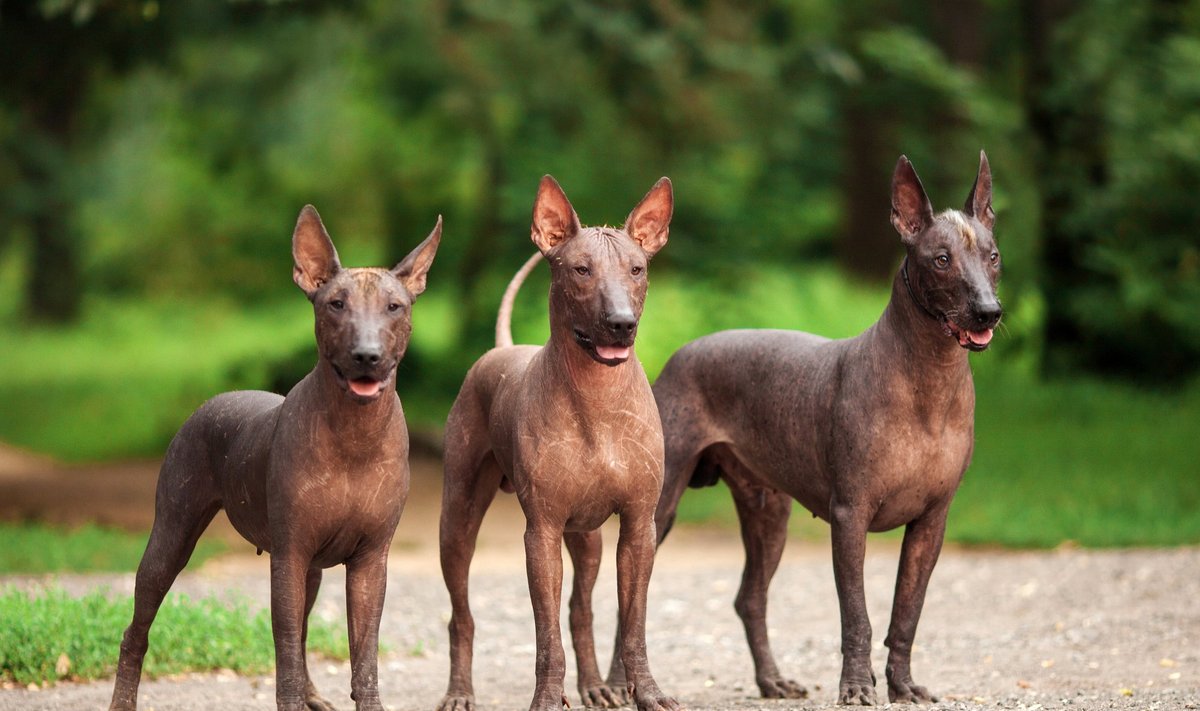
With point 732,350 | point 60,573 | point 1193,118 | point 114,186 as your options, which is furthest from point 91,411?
point 732,350

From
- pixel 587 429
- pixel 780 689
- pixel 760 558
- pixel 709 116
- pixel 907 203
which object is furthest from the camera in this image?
pixel 709 116

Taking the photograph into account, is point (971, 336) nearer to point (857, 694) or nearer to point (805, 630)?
point (857, 694)

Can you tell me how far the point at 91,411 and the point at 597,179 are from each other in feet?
29.1

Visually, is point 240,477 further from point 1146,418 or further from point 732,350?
point 1146,418

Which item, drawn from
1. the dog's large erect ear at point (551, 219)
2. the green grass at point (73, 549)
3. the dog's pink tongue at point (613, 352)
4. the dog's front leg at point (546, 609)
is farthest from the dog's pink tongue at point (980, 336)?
the green grass at point (73, 549)

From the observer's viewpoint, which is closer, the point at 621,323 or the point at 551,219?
the point at 621,323

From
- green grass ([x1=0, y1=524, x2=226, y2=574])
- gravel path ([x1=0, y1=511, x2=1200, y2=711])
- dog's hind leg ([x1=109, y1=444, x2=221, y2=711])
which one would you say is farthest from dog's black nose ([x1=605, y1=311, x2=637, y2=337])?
green grass ([x1=0, y1=524, x2=226, y2=574])

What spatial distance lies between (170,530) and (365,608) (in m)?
1.13

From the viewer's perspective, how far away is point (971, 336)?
7051 mm

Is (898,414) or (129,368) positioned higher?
(129,368)

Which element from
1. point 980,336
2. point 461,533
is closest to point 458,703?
point 461,533

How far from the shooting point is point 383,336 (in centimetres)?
621

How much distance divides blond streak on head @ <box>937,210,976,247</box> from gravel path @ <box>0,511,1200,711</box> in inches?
80.3

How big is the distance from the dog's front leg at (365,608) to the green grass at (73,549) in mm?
6408
